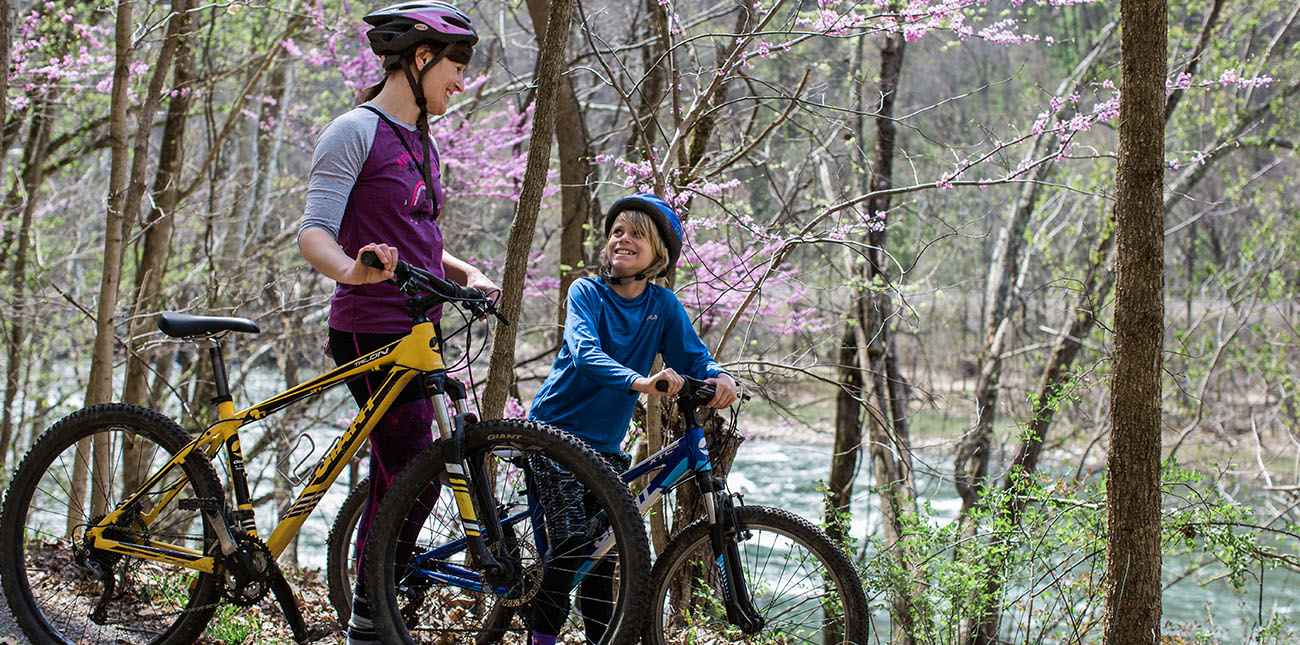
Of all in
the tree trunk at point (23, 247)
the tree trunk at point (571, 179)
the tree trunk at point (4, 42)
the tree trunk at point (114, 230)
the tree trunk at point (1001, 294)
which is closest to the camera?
the tree trunk at point (4, 42)

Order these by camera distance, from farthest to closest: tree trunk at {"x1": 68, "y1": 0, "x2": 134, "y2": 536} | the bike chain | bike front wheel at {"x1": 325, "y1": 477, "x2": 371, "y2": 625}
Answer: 1. tree trunk at {"x1": 68, "y1": 0, "x2": 134, "y2": 536}
2. bike front wheel at {"x1": 325, "y1": 477, "x2": 371, "y2": 625}
3. the bike chain

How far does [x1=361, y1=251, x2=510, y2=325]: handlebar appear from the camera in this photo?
7.36ft

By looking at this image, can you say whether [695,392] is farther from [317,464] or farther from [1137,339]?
[1137,339]

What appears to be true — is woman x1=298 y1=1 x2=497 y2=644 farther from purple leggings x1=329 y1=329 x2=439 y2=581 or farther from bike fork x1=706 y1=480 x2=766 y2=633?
bike fork x1=706 y1=480 x2=766 y2=633

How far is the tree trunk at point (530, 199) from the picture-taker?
339cm

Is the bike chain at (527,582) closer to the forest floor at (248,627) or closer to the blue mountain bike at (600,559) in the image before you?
the blue mountain bike at (600,559)

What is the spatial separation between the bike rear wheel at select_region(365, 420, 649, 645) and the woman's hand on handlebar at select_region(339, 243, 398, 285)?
0.42m

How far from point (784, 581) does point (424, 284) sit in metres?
1.34

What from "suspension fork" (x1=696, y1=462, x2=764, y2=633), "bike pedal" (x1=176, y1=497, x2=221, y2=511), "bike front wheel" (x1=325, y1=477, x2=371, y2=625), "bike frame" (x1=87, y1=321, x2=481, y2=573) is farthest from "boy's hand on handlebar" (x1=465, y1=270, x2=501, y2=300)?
"bike pedal" (x1=176, y1=497, x2=221, y2=511)

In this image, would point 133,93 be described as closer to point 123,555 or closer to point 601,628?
point 123,555

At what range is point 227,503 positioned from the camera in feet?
9.18

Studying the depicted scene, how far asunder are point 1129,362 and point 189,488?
272 cm

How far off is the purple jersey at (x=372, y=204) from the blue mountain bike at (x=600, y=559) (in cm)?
42

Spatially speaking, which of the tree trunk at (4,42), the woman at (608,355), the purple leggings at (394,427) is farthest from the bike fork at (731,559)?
the tree trunk at (4,42)
